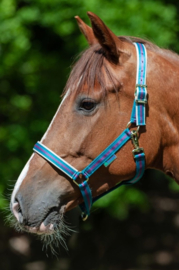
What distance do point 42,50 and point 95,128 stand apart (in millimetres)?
2363

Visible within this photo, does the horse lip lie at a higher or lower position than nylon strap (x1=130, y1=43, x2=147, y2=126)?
lower

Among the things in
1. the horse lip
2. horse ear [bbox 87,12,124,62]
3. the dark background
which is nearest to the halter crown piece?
horse ear [bbox 87,12,124,62]

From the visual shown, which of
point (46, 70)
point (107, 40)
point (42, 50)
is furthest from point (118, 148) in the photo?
point (42, 50)

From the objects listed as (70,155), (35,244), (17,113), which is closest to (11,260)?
(35,244)

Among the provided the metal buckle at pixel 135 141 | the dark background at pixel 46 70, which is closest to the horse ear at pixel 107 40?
the metal buckle at pixel 135 141

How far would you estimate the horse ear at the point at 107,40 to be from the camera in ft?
6.86

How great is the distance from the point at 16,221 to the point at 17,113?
2118mm

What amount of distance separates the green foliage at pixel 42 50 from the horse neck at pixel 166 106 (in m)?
→ 1.48

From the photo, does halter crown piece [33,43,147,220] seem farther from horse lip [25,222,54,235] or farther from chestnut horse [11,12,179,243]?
horse lip [25,222,54,235]

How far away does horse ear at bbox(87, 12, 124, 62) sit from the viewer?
6.86 feet

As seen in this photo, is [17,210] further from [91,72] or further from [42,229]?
[91,72]

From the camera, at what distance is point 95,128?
2.16 meters

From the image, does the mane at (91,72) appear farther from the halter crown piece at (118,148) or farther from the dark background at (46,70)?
the dark background at (46,70)

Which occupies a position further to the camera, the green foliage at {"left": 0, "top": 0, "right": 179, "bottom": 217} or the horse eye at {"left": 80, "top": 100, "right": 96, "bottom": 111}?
the green foliage at {"left": 0, "top": 0, "right": 179, "bottom": 217}
